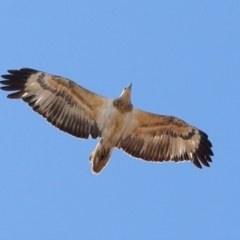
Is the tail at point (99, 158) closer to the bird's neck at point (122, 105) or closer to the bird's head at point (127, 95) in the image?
the bird's neck at point (122, 105)

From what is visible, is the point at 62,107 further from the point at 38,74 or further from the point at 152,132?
the point at 152,132

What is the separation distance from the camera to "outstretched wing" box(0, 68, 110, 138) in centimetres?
2256

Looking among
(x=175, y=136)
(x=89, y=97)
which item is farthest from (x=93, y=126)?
(x=175, y=136)

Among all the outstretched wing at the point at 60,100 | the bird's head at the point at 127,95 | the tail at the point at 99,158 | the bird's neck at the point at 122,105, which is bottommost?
the tail at the point at 99,158

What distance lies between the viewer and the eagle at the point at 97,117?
888 inches

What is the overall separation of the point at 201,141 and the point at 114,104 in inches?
110

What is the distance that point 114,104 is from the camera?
74.2 ft

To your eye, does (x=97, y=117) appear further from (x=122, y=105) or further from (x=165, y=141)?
(x=165, y=141)

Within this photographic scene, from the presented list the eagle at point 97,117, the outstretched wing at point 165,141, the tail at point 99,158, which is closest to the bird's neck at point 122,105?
the eagle at point 97,117

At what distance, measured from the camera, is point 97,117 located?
2298 cm

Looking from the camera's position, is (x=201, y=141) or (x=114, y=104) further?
(x=201, y=141)

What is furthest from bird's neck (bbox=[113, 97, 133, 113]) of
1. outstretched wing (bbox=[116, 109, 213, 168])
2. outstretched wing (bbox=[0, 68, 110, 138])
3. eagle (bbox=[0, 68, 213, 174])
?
outstretched wing (bbox=[116, 109, 213, 168])

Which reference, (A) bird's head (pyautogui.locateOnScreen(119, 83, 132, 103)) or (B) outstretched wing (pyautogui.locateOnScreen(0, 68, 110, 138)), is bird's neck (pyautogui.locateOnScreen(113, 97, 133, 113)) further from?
(B) outstretched wing (pyautogui.locateOnScreen(0, 68, 110, 138))

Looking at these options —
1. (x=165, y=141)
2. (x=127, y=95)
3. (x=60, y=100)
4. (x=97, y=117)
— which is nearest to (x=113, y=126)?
(x=97, y=117)
